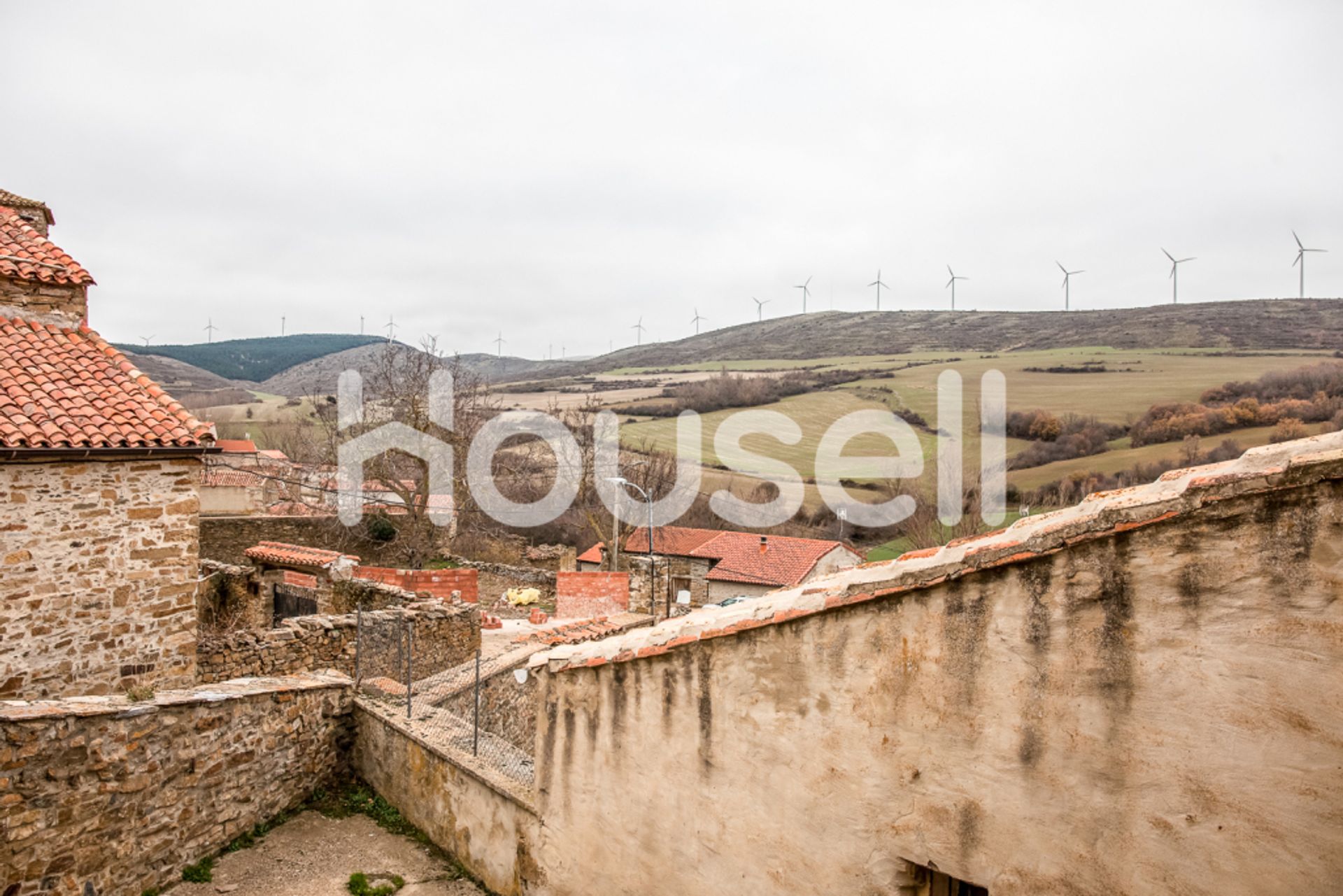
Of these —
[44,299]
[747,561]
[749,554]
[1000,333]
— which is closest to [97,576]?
[44,299]

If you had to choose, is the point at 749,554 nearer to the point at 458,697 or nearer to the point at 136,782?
the point at 458,697

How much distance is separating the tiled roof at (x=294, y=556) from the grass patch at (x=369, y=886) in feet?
31.3

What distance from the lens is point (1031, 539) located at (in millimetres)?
3807

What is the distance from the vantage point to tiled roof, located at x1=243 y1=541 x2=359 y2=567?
15898 millimetres

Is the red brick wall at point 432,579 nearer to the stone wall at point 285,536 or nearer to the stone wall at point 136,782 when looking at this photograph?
the stone wall at point 285,536

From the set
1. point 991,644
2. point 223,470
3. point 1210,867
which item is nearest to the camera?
point 1210,867

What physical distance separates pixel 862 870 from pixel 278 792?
6.47m

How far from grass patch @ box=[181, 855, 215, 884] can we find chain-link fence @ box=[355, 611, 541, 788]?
2060 mm

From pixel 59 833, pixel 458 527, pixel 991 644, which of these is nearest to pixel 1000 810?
pixel 991 644

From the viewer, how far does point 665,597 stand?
14891mm

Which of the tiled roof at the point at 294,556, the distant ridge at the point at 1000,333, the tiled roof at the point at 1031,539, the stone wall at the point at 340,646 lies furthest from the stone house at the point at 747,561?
the distant ridge at the point at 1000,333

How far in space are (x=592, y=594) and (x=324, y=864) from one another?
32.9 feet

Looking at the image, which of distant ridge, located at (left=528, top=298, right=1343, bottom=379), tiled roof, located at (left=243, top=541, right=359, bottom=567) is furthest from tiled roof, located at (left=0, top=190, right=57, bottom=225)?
distant ridge, located at (left=528, top=298, right=1343, bottom=379)

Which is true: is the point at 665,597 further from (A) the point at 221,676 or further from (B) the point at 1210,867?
(B) the point at 1210,867
